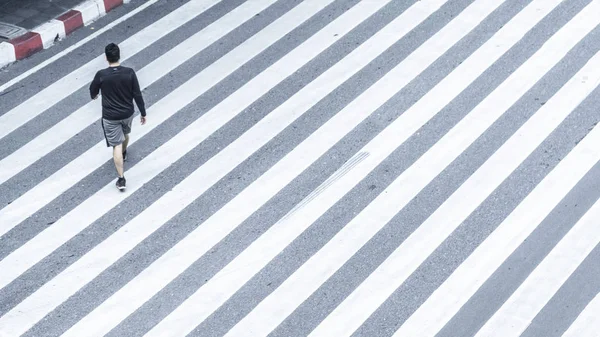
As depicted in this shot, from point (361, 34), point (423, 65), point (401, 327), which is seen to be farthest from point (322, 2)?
point (401, 327)

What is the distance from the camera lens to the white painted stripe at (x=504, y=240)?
8945 mm

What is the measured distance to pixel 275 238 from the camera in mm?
9812

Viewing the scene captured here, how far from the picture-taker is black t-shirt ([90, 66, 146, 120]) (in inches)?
391

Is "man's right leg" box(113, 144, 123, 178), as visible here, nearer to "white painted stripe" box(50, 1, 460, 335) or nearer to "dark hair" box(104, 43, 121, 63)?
"white painted stripe" box(50, 1, 460, 335)

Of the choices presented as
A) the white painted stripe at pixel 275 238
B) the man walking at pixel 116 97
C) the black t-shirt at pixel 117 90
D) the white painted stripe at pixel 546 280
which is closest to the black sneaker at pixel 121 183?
the man walking at pixel 116 97

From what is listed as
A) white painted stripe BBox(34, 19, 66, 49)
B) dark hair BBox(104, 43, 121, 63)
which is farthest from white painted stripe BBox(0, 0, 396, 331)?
white painted stripe BBox(34, 19, 66, 49)

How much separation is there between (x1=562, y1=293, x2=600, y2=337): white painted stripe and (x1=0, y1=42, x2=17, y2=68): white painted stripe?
7293mm

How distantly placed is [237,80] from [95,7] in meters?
2.37

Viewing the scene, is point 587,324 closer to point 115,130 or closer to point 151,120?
point 115,130

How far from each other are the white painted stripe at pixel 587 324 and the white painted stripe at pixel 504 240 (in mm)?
884

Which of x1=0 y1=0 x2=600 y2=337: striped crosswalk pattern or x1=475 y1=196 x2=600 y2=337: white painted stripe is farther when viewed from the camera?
x1=0 y1=0 x2=600 y2=337: striped crosswalk pattern

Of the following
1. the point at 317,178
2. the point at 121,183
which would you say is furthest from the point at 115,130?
the point at 317,178

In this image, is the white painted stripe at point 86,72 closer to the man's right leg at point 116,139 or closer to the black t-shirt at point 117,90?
the man's right leg at point 116,139

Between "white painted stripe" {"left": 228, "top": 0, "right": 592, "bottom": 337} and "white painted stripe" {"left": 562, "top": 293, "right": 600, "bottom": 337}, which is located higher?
"white painted stripe" {"left": 228, "top": 0, "right": 592, "bottom": 337}
